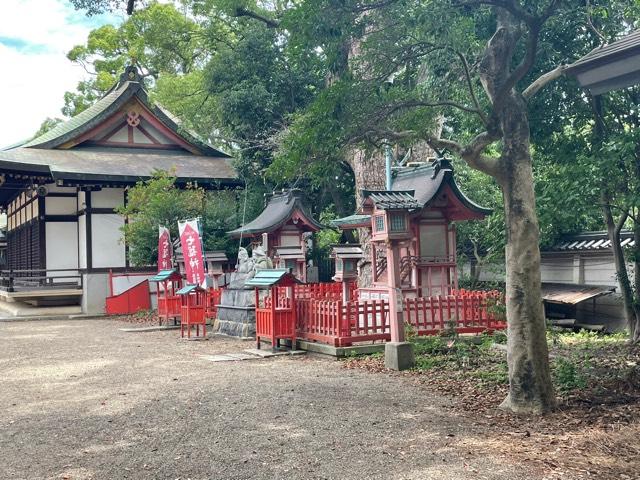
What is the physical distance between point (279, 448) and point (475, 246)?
15052 millimetres

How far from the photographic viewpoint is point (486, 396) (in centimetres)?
791

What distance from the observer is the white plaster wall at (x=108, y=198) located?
23438mm

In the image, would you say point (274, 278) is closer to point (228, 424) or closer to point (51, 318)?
point (228, 424)

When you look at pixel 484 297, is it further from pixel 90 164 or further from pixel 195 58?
pixel 195 58

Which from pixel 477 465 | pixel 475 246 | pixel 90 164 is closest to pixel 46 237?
pixel 90 164

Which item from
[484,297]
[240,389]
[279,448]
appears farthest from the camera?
[484,297]

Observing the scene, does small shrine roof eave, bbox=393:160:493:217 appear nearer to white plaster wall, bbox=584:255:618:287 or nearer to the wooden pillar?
the wooden pillar

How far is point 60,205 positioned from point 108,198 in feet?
6.89

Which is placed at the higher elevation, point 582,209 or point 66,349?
point 582,209

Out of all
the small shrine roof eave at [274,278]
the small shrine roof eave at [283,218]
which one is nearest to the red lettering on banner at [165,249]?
the small shrine roof eave at [283,218]

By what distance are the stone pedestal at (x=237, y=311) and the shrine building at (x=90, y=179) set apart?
8227 millimetres

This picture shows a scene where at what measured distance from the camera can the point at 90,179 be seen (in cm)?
2203

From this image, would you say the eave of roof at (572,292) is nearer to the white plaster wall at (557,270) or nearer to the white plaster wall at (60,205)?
the white plaster wall at (557,270)

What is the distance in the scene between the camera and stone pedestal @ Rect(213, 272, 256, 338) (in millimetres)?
15219
